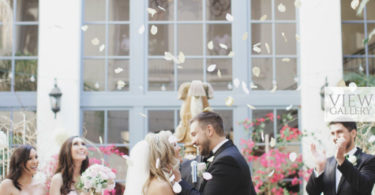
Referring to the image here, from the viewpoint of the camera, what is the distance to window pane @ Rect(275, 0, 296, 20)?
791cm

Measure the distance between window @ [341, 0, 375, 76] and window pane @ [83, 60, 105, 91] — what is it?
375 cm

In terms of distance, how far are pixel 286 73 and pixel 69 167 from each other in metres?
4.24

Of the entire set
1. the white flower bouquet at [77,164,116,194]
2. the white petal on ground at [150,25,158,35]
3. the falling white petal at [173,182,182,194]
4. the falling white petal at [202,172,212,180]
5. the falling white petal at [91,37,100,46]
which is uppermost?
the white petal on ground at [150,25,158,35]

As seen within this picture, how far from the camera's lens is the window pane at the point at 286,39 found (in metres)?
7.86

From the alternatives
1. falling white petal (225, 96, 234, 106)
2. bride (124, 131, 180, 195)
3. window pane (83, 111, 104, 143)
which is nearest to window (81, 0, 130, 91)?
window pane (83, 111, 104, 143)

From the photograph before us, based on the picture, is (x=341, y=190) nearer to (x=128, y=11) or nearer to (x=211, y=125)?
(x=211, y=125)

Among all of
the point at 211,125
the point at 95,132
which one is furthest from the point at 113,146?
the point at 211,125

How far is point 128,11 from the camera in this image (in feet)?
26.2

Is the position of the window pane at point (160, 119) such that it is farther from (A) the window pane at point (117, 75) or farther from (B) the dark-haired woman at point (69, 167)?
(B) the dark-haired woman at point (69, 167)

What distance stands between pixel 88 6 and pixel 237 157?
5.39 meters

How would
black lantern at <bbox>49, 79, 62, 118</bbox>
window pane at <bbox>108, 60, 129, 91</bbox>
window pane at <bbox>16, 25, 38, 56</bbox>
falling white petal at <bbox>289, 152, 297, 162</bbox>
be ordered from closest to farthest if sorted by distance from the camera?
falling white petal at <bbox>289, 152, 297, 162</bbox> → black lantern at <bbox>49, 79, 62, 118</bbox> → window pane at <bbox>108, 60, 129, 91</bbox> → window pane at <bbox>16, 25, 38, 56</bbox>

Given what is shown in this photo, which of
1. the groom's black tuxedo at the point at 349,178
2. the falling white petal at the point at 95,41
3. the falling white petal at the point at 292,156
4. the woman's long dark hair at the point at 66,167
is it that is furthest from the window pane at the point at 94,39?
the groom's black tuxedo at the point at 349,178

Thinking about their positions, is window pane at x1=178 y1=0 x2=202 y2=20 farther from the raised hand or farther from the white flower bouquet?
the raised hand

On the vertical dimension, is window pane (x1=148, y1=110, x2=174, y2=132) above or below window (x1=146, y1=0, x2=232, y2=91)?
below
